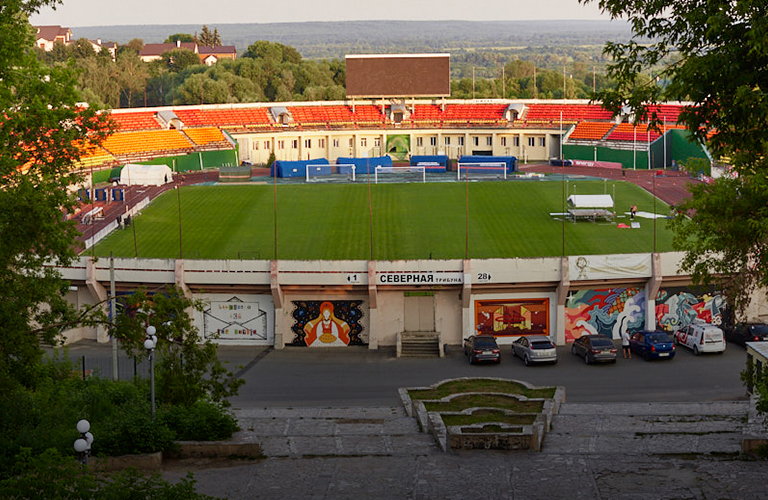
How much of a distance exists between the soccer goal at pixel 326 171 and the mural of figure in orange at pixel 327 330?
37.3m

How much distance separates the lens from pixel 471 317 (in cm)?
4881

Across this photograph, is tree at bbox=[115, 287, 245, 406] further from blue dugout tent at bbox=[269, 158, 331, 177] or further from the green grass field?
blue dugout tent at bbox=[269, 158, 331, 177]

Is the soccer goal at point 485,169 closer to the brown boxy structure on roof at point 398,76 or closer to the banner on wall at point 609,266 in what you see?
the brown boxy structure on roof at point 398,76

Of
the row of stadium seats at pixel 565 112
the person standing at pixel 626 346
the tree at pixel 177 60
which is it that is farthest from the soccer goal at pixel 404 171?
the tree at pixel 177 60

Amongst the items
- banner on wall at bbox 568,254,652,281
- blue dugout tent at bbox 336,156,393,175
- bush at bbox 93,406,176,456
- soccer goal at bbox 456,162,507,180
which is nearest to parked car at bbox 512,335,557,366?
banner on wall at bbox 568,254,652,281

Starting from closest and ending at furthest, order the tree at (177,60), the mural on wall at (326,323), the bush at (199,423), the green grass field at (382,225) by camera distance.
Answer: the bush at (199,423) < the mural on wall at (326,323) < the green grass field at (382,225) < the tree at (177,60)

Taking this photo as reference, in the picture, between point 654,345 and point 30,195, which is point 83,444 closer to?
point 30,195

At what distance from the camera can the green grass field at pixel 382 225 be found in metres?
54.5

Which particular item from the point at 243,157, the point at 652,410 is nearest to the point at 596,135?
the point at 243,157

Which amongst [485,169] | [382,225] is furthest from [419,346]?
[485,169]

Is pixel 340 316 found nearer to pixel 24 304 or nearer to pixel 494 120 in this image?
pixel 24 304

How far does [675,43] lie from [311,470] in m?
13.1

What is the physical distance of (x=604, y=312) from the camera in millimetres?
49250

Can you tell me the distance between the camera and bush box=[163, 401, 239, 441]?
27.9m
